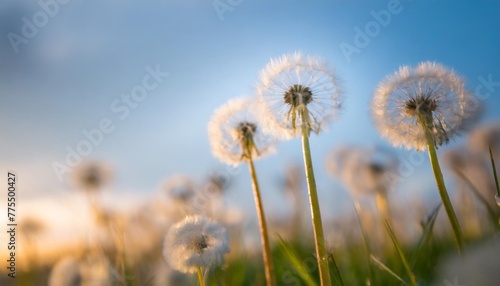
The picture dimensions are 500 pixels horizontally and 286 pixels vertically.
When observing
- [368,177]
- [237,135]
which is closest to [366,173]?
[368,177]

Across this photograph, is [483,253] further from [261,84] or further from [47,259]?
[47,259]

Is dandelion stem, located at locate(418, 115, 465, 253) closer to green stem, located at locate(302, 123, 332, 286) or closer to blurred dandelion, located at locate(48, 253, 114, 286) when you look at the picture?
green stem, located at locate(302, 123, 332, 286)

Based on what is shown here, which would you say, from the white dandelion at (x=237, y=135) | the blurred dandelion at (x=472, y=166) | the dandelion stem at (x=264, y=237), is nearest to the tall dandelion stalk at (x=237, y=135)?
the white dandelion at (x=237, y=135)

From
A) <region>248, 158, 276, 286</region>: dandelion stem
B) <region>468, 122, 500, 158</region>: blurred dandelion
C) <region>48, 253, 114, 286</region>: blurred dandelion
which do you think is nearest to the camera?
<region>248, 158, 276, 286</region>: dandelion stem

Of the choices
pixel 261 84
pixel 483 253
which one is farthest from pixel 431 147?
pixel 483 253

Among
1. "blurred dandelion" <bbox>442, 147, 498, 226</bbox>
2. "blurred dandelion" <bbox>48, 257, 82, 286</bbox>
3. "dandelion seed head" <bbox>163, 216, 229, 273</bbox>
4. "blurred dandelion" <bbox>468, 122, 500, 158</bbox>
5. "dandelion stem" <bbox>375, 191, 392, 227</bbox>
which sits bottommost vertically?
"blurred dandelion" <bbox>48, 257, 82, 286</bbox>

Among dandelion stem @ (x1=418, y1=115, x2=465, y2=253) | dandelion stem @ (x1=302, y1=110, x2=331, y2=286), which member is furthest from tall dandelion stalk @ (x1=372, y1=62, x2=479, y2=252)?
dandelion stem @ (x1=302, y1=110, x2=331, y2=286)
